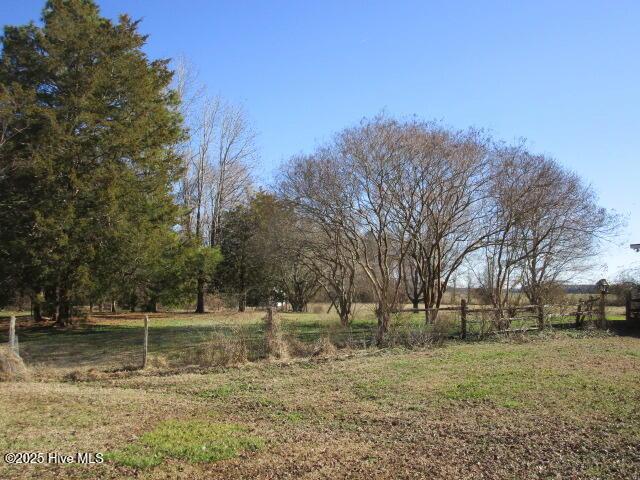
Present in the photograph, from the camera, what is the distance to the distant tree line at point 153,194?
19891 millimetres

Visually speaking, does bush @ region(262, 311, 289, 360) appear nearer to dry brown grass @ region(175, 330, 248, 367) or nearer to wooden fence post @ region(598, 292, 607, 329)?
dry brown grass @ region(175, 330, 248, 367)

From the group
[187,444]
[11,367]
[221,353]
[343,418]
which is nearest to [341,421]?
[343,418]

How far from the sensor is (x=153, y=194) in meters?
24.0

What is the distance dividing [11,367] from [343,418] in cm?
791

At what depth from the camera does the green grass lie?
19.1 feet

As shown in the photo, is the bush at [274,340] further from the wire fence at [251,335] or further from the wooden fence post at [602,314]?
the wooden fence post at [602,314]

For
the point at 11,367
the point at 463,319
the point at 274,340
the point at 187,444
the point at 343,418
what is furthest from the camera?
the point at 463,319

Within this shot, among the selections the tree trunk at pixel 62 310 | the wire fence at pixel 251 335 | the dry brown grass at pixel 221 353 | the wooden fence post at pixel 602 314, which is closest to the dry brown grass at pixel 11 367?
the wire fence at pixel 251 335

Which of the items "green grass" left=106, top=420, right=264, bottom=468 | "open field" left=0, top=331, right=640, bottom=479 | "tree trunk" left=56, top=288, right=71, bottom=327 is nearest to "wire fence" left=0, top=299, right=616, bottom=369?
"tree trunk" left=56, top=288, right=71, bottom=327

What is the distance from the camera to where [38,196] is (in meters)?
20.9

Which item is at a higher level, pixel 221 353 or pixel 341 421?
pixel 221 353

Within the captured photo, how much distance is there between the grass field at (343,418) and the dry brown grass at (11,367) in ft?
1.74

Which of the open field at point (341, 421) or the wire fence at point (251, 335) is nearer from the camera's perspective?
the open field at point (341, 421)

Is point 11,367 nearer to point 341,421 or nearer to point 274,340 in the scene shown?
point 274,340
